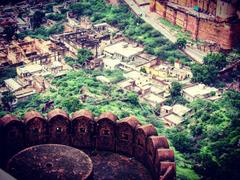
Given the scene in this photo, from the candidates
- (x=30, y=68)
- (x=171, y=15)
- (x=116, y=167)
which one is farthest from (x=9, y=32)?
(x=116, y=167)

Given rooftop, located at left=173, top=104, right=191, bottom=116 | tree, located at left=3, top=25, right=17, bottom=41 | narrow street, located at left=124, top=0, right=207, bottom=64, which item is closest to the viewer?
rooftop, located at left=173, top=104, right=191, bottom=116

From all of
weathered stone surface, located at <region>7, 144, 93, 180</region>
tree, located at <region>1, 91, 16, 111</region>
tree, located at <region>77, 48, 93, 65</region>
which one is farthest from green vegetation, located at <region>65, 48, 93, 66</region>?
weathered stone surface, located at <region>7, 144, 93, 180</region>

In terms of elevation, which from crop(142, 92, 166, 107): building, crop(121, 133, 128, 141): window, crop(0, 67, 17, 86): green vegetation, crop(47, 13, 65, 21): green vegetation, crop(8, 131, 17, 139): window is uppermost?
crop(8, 131, 17, 139): window

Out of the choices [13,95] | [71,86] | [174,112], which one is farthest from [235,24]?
[13,95]

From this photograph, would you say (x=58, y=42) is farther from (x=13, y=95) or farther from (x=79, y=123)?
(x=79, y=123)

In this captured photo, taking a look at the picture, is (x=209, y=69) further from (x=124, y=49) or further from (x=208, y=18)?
(x=124, y=49)

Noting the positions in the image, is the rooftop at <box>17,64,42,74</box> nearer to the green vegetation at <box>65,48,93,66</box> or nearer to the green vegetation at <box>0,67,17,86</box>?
the green vegetation at <box>0,67,17,86</box>

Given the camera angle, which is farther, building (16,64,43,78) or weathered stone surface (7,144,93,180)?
building (16,64,43,78)
